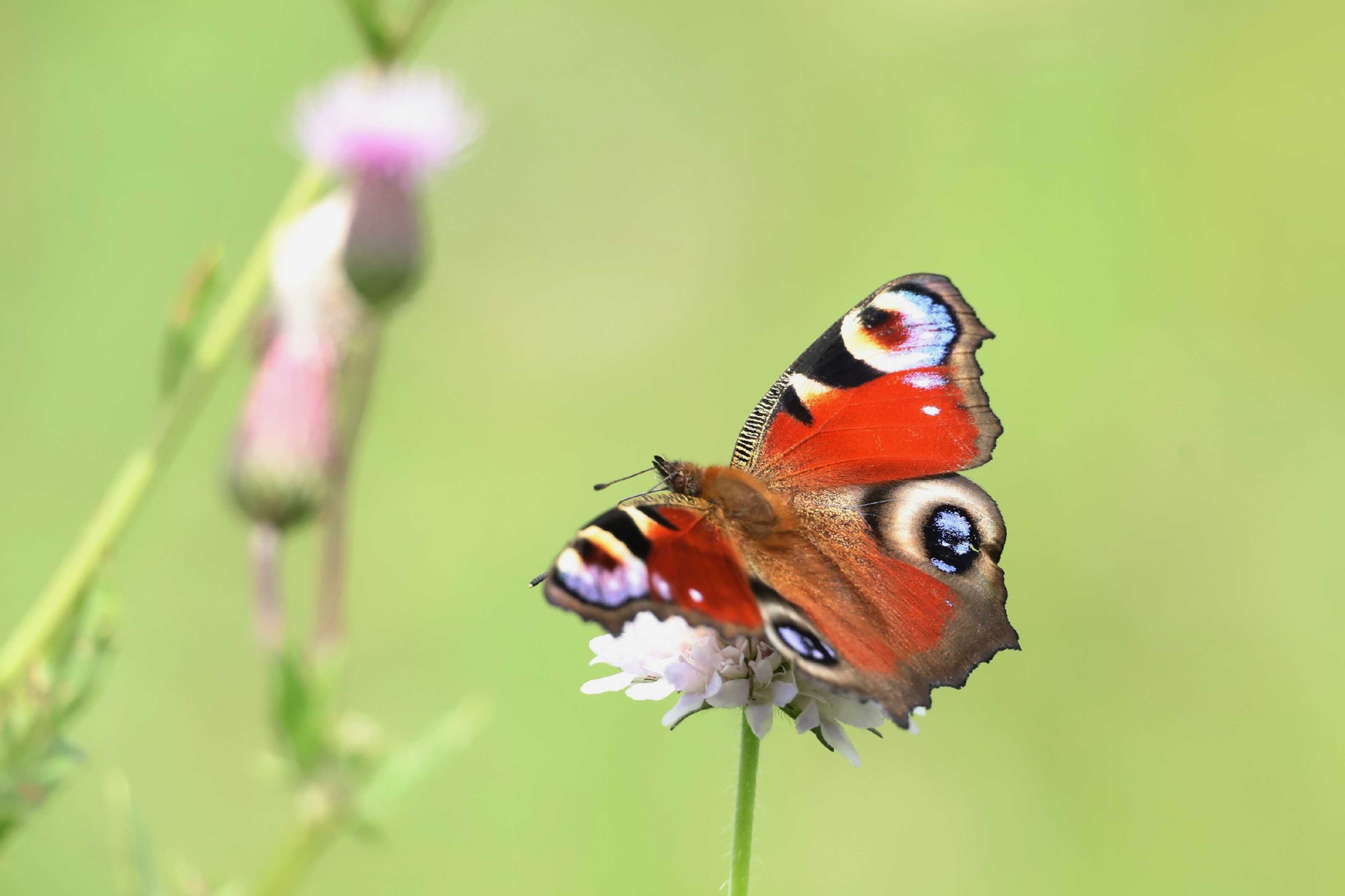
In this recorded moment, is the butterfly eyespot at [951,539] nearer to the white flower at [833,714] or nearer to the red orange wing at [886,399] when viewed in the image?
the red orange wing at [886,399]

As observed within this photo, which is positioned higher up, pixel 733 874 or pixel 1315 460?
pixel 1315 460

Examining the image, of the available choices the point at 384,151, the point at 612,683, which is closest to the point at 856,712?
the point at 612,683

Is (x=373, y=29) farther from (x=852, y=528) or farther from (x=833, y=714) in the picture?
(x=833, y=714)

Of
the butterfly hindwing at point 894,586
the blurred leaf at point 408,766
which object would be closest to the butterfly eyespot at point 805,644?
the butterfly hindwing at point 894,586

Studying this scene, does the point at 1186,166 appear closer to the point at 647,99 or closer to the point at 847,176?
the point at 847,176

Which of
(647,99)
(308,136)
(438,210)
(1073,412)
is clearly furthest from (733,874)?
(647,99)

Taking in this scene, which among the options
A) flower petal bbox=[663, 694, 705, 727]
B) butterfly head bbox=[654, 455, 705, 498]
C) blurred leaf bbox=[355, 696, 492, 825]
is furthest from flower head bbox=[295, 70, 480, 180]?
flower petal bbox=[663, 694, 705, 727]
